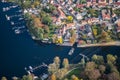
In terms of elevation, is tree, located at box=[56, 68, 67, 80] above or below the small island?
below

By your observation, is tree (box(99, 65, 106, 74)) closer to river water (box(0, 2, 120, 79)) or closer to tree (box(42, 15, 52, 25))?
river water (box(0, 2, 120, 79))

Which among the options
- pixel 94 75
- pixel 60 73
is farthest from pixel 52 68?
pixel 94 75

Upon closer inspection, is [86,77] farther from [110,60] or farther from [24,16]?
[24,16]

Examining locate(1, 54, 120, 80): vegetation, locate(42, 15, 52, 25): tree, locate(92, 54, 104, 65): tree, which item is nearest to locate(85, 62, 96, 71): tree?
locate(1, 54, 120, 80): vegetation

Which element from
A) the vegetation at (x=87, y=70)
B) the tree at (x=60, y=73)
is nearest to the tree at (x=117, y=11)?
the vegetation at (x=87, y=70)

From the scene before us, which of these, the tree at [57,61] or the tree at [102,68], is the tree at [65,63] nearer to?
the tree at [57,61]

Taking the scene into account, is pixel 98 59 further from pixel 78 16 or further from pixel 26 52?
pixel 78 16

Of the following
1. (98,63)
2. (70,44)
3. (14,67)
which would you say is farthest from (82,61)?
(14,67)
